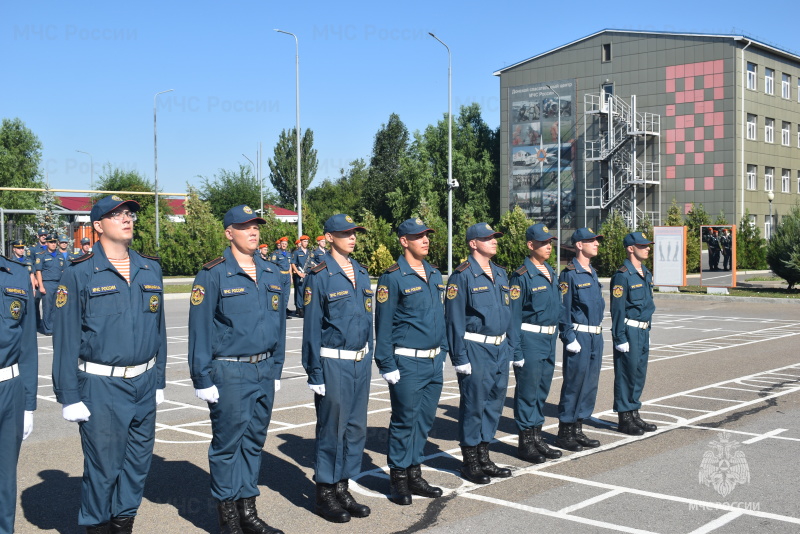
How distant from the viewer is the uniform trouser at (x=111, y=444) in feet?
16.4

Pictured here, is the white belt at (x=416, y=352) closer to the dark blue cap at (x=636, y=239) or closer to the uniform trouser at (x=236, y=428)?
the uniform trouser at (x=236, y=428)

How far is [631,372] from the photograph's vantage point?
28.8ft

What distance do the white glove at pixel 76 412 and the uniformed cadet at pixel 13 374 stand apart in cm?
25

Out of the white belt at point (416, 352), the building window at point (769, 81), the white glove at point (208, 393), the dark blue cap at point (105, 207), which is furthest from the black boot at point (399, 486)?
the building window at point (769, 81)

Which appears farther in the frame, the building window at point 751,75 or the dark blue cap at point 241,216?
the building window at point 751,75

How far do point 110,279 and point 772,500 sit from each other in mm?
5045

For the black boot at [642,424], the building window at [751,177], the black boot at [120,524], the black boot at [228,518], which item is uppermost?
the building window at [751,177]

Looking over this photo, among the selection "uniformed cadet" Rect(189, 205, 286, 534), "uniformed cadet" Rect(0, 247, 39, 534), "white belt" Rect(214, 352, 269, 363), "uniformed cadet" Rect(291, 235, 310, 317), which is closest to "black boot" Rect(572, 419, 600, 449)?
"uniformed cadet" Rect(189, 205, 286, 534)

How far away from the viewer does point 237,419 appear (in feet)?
18.3

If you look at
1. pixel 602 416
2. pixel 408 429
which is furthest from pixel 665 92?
pixel 408 429

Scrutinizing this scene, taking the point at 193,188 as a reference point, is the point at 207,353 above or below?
below

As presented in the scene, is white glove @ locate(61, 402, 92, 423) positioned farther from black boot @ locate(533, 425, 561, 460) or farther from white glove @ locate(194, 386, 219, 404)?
black boot @ locate(533, 425, 561, 460)

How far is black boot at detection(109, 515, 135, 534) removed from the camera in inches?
203

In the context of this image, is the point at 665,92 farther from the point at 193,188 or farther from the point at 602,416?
A: the point at 602,416
